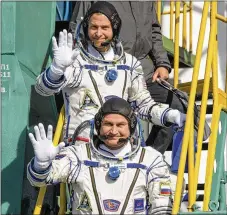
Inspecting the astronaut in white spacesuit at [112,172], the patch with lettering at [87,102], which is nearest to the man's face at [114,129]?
the astronaut in white spacesuit at [112,172]

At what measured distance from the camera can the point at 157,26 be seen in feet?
27.2

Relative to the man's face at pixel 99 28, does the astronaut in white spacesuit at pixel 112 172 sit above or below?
below

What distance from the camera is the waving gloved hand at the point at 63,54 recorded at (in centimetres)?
689

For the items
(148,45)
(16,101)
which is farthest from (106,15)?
(16,101)

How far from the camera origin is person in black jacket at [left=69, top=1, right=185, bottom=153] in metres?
7.74

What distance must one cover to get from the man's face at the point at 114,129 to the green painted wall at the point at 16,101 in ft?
4.03

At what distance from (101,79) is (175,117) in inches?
22.9

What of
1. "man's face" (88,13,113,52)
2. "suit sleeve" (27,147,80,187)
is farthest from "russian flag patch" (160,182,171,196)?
"man's face" (88,13,113,52)

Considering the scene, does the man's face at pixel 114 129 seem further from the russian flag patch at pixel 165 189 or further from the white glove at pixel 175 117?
the white glove at pixel 175 117

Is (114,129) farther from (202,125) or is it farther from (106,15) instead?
(106,15)

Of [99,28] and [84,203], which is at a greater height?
[99,28]

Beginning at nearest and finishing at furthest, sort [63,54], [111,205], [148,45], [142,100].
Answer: [111,205]
[63,54]
[142,100]
[148,45]

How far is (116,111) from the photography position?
6.64m

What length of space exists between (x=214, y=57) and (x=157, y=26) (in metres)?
0.98
